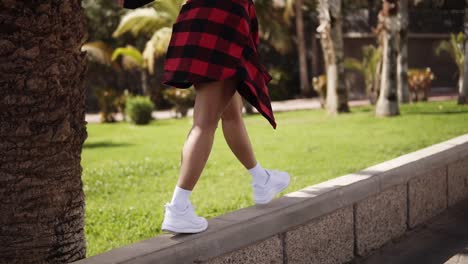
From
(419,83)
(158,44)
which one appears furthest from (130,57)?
(419,83)

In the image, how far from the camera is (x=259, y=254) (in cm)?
358

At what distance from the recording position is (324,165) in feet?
28.6

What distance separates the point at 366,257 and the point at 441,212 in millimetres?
1506

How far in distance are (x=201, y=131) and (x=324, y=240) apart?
122cm

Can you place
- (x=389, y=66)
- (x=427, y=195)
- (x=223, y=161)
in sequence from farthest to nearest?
1. (x=389, y=66)
2. (x=223, y=161)
3. (x=427, y=195)

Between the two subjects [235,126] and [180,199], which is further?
[235,126]

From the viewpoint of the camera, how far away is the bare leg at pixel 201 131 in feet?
11.0

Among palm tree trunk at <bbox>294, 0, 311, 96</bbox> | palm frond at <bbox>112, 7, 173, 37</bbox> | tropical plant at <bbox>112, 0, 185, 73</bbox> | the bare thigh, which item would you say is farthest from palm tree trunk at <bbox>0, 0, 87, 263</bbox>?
palm tree trunk at <bbox>294, 0, 311, 96</bbox>

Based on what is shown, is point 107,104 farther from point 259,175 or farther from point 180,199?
point 180,199

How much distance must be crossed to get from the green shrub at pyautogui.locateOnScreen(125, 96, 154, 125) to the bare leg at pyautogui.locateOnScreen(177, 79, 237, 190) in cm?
1742

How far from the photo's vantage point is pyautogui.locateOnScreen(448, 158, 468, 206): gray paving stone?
595cm

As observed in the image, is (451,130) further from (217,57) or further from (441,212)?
(217,57)

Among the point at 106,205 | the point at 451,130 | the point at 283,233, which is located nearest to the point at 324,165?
the point at 106,205

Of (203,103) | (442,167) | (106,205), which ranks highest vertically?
(203,103)
